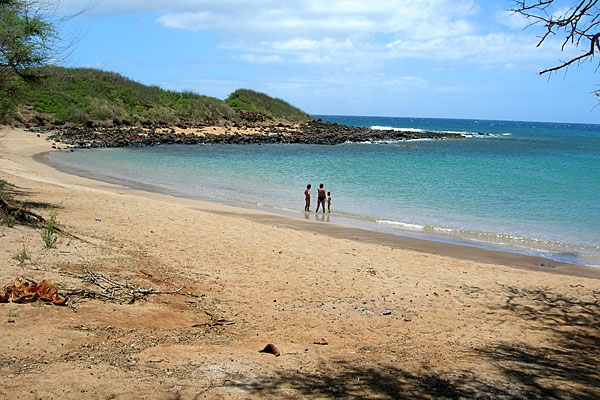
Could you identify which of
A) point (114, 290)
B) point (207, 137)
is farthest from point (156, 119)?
point (114, 290)

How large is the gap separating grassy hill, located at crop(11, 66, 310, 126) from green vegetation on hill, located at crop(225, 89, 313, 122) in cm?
32

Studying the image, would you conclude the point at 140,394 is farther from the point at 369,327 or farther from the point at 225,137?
the point at 225,137

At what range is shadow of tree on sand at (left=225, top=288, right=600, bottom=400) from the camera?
4.92 metres

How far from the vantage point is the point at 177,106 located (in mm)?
66250

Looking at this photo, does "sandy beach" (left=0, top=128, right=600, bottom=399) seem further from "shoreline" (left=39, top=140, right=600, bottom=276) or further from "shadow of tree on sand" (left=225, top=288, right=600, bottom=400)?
"shoreline" (left=39, top=140, right=600, bottom=276)

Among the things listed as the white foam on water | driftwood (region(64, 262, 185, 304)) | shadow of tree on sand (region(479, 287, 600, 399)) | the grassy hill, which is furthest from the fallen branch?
the grassy hill

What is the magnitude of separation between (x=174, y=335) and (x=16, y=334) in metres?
1.58

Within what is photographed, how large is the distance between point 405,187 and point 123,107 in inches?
1557

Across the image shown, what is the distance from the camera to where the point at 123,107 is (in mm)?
58562

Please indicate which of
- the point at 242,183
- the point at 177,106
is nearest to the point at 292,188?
the point at 242,183

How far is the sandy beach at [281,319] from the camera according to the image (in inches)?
197

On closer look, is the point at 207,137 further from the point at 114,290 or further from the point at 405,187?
the point at 114,290

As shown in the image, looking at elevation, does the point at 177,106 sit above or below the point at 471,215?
above

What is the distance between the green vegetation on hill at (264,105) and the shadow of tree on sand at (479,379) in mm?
70014
